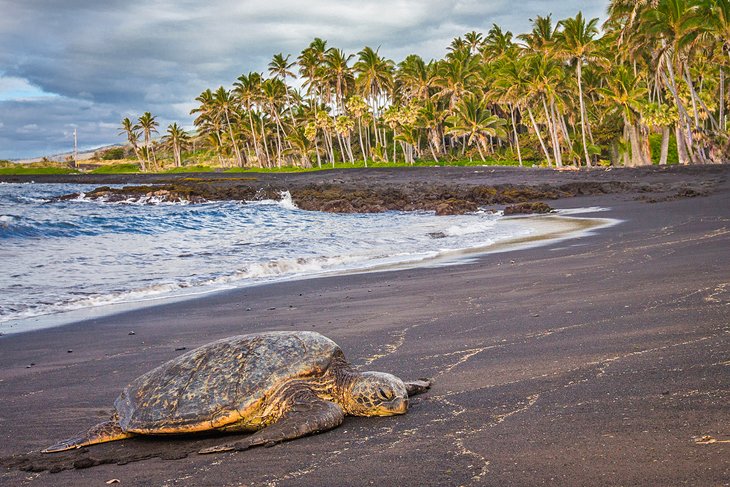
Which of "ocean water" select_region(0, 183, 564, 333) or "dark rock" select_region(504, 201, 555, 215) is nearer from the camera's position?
"ocean water" select_region(0, 183, 564, 333)

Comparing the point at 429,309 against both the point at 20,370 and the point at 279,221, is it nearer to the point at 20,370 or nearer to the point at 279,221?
the point at 20,370

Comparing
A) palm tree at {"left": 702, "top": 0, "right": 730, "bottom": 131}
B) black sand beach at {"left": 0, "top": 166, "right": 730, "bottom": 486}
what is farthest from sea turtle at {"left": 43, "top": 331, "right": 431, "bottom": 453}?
palm tree at {"left": 702, "top": 0, "right": 730, "bottom": 131}

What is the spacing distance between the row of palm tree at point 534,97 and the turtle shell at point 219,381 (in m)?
40.9

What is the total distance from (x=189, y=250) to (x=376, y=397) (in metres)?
14.5

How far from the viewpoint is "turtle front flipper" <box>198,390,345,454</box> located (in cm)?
387

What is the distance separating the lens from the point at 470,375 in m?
4.84

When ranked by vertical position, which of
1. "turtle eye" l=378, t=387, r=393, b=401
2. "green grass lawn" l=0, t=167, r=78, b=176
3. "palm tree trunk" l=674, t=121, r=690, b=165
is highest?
"green grass lawn" l=0, t=167, r=78, b=176

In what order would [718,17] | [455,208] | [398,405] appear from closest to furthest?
1. [398,405]
2. [455,208]
3. [718,17]

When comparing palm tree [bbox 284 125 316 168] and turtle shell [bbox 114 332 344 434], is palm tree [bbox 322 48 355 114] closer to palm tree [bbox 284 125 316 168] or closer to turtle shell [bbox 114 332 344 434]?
palm tree [bbox 284 125 316 168]

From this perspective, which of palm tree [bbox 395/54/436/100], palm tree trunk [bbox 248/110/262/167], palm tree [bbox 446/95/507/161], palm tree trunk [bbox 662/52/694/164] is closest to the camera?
palm tree trunk [bbox 662/52/694/164]

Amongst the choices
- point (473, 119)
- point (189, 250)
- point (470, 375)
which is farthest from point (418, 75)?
point (470, 375)

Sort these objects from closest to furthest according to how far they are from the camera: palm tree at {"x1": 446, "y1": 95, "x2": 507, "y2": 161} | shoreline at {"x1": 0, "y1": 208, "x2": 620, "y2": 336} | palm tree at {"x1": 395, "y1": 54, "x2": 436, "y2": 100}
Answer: shoreline at {"x1": 0, "y1": 208, "x2": 620, "y2": 336} → palm tree at {"x1": 446, "y1": 95, "x2": 507, "y2": 161} → palm tree at {"x1": 395, "y1": 54, "x2": 436, "y2": 100}

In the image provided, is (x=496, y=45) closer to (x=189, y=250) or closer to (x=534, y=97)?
(x=534, y=97)

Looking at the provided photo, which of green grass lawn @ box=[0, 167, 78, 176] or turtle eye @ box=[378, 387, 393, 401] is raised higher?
green grass lawn @ box=[0, 167, 78, 176]
